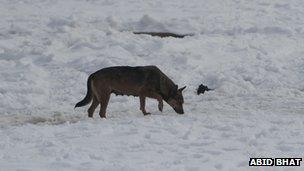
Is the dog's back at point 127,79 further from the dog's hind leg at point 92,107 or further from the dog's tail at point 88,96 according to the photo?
the dog's hind leg at point 92,107

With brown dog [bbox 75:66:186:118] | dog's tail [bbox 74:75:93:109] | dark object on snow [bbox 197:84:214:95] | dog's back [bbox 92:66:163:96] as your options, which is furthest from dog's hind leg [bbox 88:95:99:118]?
dark object on snow [bbox 197:84:214:95]

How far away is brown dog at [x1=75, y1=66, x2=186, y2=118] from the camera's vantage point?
42.6ft

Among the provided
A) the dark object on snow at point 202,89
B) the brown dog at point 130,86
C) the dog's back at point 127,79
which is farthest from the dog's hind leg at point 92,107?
the dark object on snow at point 202,89

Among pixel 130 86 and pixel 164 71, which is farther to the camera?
pixel 164 71

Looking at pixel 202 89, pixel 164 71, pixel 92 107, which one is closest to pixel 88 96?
pixel 92 107

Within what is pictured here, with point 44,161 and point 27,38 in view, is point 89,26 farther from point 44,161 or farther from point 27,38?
point 44,161

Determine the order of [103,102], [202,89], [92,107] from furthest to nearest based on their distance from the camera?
[202,89] → [92,107] → [103,102]

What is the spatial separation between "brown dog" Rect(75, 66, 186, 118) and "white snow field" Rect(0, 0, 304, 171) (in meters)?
0.32

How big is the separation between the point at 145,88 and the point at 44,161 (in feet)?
17.0

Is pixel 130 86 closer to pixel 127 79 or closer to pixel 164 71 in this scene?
pixel 127 79

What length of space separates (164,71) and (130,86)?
4.65m

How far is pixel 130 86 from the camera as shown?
13.2 meters

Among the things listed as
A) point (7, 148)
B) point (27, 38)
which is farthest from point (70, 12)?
point (7, 148)

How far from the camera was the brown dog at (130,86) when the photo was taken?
1299 centimetres
